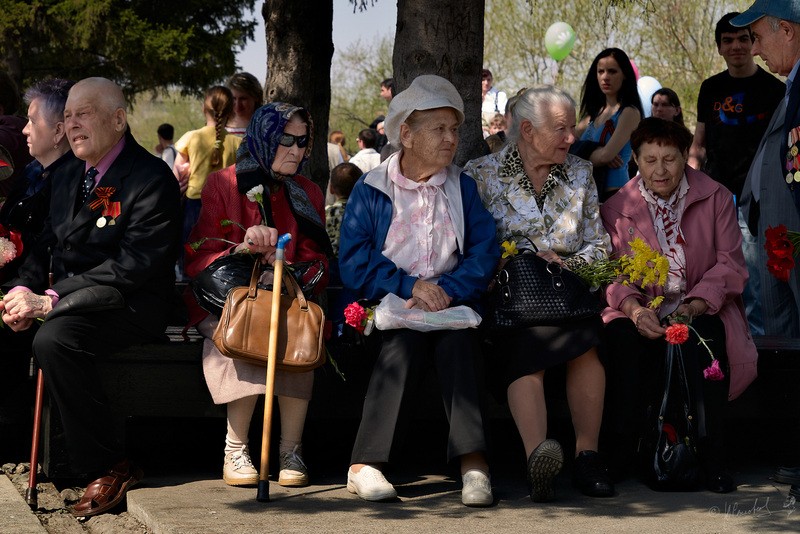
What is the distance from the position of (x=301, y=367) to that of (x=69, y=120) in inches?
63.7

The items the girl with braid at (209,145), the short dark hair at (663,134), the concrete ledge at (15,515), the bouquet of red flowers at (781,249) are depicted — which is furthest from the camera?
the girl with braid at (209,145)

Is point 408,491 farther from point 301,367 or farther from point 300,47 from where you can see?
point 300,47

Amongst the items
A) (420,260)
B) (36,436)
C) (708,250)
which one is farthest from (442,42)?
(36,436)

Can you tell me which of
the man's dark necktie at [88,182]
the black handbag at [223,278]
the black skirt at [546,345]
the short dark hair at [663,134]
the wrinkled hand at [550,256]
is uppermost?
the short dark hair at [663,134]

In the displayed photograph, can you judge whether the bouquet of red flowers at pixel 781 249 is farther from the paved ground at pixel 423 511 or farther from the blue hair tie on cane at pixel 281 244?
the blue hair tie on cane at pixel 281 244

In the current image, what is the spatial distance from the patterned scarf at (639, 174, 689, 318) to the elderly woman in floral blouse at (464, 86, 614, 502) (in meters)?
0.30

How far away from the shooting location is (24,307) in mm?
5375

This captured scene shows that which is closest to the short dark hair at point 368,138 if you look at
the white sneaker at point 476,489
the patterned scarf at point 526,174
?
the patterned scarf at point 526,174

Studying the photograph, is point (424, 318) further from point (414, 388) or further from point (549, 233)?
point (549, 233)

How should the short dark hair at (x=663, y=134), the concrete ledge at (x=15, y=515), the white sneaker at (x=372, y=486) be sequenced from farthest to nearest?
the short dark hair at (x=663, y=134), the white sneaker at (x=372, y=486), the concrete ledge at (x=15, y=515)

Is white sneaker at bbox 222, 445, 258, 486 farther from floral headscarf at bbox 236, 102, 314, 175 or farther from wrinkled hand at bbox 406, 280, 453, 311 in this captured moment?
floral headscarf at bbox 236, 102, 314, 175

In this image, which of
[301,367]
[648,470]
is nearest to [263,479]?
→ [301,367]

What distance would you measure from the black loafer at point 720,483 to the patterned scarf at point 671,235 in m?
0.83

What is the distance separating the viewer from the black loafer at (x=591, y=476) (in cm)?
539
